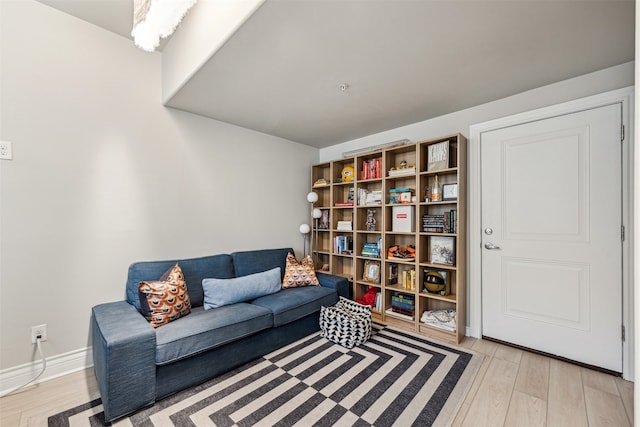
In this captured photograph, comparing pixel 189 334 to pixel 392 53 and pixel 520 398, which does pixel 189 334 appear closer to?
pixel 520 398

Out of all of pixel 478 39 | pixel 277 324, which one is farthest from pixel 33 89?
pixel 478 39

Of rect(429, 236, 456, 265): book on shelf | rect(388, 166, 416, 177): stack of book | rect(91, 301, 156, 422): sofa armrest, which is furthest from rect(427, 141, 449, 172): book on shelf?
rect(91, 301, 156, 422): sofa armrest

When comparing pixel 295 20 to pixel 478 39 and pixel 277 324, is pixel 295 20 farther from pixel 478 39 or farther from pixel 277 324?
pixel 277 324

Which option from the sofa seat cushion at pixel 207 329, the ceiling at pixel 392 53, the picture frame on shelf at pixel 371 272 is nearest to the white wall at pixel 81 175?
the ceiling at pixel 392 53

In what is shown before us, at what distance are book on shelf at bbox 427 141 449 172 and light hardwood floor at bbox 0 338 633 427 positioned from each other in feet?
5.78

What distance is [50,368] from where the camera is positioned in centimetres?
191

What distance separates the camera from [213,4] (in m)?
1.70

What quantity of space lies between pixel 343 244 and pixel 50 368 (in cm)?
285

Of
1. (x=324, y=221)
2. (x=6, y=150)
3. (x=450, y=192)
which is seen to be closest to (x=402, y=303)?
(x=450, y=192)

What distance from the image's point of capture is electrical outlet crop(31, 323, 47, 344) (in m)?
1.86

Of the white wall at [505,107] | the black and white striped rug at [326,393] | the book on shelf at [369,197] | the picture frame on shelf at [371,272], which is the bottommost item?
the black and white striped rug at [326,393]

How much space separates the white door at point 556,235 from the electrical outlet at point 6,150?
149 inches

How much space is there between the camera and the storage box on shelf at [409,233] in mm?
2549

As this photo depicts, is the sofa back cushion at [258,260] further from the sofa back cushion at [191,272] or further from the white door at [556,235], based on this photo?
the white door at [556,235]
